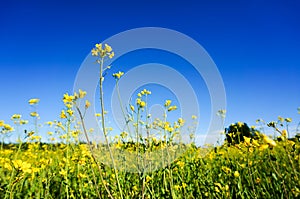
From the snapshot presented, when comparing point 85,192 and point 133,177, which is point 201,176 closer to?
point 133,177

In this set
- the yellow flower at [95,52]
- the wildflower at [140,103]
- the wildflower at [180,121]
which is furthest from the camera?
the wildflower at [180,121]

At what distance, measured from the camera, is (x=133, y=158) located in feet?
11.0

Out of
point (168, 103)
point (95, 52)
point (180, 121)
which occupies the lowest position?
point (180, 121)

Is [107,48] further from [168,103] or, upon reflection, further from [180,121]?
[180,121]

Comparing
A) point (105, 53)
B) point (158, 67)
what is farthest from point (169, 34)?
point (105, 53)

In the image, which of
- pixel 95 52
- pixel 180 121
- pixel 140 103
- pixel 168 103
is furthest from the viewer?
pixel 180 121

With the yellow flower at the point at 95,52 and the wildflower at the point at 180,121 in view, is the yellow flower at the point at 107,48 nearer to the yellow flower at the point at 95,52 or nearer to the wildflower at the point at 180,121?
the yellow flower at the point at 95,52

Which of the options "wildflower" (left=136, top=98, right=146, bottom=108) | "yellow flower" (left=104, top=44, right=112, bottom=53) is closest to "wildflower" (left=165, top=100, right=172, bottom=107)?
"wildflower" (left=136, top=98, right=146, bottom=108)

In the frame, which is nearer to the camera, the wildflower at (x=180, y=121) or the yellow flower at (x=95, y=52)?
the yellow flower at (x=95, y=52)

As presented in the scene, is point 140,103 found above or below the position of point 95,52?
below

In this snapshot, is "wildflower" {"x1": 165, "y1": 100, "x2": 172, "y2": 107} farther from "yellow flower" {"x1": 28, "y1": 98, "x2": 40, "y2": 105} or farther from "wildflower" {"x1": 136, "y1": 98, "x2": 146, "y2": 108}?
"yellow flower" {"x1": 28, "y1": 98, "x2": 40, "y2": 105}

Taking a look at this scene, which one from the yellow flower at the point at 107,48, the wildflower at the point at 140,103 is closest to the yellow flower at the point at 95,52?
the yellow flower at the point at 107,48

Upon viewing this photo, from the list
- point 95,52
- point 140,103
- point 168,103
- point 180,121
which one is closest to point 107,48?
point 95,52

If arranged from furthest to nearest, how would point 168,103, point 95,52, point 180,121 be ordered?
point 180,121, point 168,103, point 95,52
